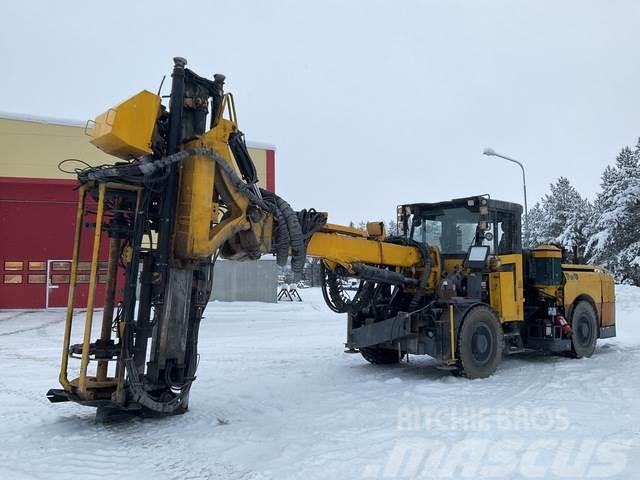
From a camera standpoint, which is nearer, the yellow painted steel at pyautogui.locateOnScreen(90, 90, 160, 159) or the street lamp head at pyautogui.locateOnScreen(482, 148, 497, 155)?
the yellow painted steel at pyautogui.locateOnScreen(90, 90, 160, 159)

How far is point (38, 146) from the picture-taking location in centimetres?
2300

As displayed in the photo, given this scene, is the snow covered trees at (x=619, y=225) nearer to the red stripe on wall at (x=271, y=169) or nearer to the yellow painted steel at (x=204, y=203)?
the red stripe on wall at (x=271, y=169)

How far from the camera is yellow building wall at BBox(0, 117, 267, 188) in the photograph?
22.7m

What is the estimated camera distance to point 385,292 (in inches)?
378

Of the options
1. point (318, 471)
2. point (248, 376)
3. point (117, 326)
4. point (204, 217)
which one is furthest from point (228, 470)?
point (248, 376)

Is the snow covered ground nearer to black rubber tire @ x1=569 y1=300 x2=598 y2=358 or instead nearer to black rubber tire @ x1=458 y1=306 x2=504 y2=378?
black rubber tire @ x1=458 y1=306 x2=504 y2=378

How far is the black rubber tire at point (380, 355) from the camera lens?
393 inches

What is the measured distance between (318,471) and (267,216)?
296 centimetres

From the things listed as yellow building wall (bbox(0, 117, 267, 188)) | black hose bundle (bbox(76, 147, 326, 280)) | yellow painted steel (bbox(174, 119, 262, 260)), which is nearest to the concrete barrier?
yellow building wall (bbox(0, 117, 267, 188))

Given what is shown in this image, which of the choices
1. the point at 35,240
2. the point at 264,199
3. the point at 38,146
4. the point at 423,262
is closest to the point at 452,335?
the point at 423,262

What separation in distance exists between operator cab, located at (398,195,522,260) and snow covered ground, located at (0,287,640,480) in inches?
81.1

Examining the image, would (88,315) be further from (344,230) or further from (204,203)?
(344,230)

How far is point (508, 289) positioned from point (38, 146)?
65.5 feet

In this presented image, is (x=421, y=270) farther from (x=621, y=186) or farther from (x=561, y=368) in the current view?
(x=621, y=186)
